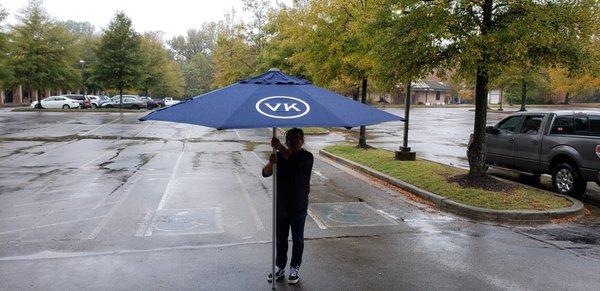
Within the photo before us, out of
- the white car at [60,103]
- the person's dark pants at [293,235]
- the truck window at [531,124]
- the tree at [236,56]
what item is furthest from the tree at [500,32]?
the white car at [60,103]

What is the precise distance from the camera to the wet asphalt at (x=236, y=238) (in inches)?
215

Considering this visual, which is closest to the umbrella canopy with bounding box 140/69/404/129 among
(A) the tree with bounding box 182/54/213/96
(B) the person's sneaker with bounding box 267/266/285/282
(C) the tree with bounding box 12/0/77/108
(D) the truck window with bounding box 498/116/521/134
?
(B) the person's sneaker with bounding box 267/266/285/282

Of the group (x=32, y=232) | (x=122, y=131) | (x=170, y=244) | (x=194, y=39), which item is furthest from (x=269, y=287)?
(x=194, y=39)

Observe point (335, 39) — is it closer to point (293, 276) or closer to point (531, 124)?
point (531, 124)

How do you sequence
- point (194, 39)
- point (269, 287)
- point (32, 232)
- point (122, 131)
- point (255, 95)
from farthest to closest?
point (194, 39)
point (122, 131)
point (32, 232)
point (269, 287)
point (255, 95)

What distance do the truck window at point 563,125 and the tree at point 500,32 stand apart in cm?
151

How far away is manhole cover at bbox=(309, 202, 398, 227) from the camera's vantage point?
314 inches

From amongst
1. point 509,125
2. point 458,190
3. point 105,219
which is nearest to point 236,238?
point 105,219

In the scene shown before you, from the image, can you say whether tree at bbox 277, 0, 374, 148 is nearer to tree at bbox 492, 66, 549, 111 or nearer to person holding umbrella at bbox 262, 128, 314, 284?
tree at bbox 492, 66, 549, 111

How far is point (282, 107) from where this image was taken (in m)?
4.40

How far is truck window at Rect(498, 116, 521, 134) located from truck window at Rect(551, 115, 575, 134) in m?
1.14

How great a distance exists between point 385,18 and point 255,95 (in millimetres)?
6731

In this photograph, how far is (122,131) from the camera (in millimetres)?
25703

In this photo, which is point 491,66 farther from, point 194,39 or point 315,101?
point 194,39
